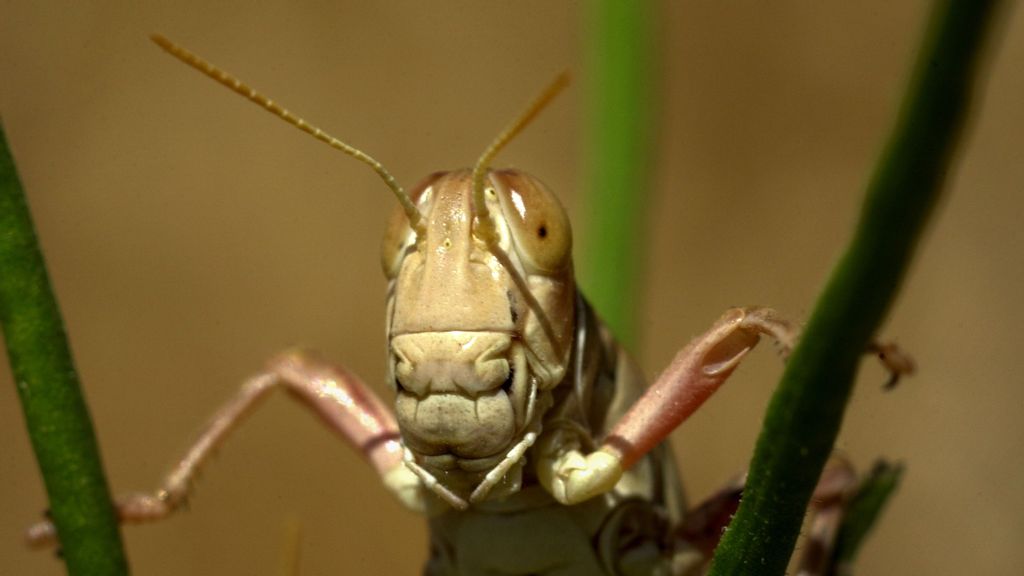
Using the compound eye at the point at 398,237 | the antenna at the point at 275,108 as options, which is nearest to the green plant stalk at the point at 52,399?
the antenna at the point at 275,108

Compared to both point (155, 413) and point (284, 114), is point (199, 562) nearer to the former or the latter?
point (155, 413)

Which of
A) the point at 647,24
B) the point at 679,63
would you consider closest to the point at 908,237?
the point at 647,24

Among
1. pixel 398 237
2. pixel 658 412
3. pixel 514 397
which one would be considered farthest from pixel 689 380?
pixel 398 237

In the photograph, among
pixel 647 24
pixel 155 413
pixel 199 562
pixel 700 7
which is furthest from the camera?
pixel 700 7

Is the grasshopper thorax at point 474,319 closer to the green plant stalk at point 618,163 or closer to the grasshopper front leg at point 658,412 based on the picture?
the grasshopper front leg at point 658,412

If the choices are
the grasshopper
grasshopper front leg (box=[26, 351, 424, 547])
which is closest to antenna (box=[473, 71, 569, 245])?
the grasshopper

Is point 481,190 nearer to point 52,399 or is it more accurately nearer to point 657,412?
point 657,412

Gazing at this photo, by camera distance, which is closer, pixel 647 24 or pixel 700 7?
pixel 647 24
